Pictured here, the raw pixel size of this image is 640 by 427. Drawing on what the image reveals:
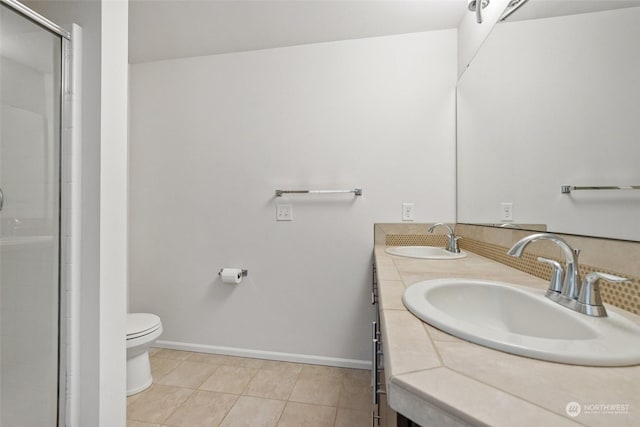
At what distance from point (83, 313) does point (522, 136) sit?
1962 millimetres

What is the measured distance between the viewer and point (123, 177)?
1.17m

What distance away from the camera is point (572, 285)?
649 mm

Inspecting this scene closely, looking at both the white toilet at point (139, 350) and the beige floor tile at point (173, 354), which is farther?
the beige floor tile at point (173, 354)

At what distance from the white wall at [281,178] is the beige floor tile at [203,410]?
0.45m

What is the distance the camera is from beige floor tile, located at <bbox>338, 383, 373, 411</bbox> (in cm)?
146

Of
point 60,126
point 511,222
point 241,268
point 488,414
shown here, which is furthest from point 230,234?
point 488,414

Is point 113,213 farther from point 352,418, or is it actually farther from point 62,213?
point 352,418

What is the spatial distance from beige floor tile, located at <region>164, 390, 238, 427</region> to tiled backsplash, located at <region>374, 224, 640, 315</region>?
1332 mm

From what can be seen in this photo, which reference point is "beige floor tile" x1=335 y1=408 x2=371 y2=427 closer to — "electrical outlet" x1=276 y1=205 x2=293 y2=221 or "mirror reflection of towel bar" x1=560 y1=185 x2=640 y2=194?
"electrical outlet" x1=276 y1=205 x2=293 y2=221

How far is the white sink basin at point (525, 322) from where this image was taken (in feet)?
1.42

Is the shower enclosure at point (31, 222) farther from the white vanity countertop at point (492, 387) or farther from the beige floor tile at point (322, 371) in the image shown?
the white vanity countertop at point (492, 387)

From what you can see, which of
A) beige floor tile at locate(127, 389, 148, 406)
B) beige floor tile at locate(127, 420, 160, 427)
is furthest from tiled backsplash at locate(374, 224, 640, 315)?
beige floor tile at locate(127, 389, 148, 406)

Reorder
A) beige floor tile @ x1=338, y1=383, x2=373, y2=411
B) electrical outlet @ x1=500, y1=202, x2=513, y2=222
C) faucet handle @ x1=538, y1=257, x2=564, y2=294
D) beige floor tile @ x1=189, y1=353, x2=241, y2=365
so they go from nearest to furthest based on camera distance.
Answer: faucet handle @ x1=538, y1=257, x2=564, y2=294, electrical outlet @ x1=500, y1=202, x2=513, y2=222, beige floor tile @ x1=338, y1=383, x2=373, y2=411, beige floor tile @ x1=189, y1=353, x2=241, y2=365

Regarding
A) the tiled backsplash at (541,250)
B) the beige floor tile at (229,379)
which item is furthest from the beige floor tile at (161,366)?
the tiled backsplash at (541,250)
